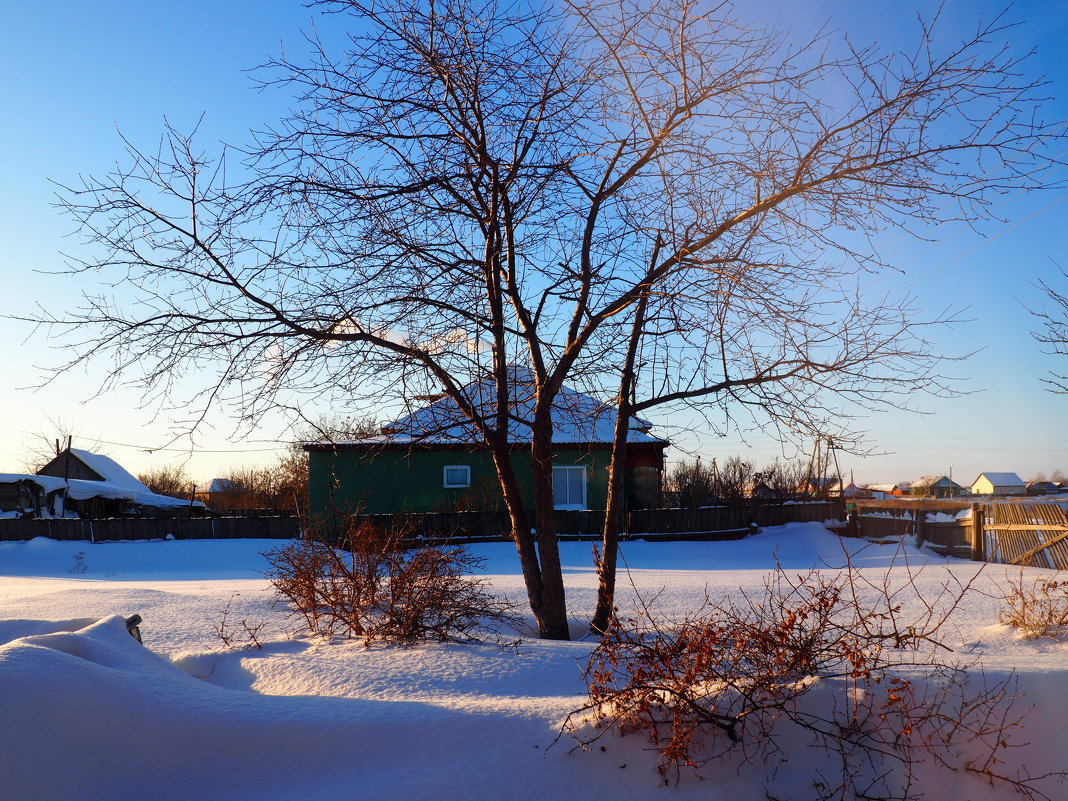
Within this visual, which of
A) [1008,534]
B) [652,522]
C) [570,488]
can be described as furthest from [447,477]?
[1008,534]

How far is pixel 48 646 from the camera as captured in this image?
429 cm

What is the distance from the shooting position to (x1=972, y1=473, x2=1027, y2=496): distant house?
92363mm

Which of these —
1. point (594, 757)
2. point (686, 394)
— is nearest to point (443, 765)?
point (594, 757)

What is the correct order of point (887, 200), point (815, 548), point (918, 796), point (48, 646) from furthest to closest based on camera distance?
point (815, 548), point (887, 200), point (48, 646), point (918, 796)

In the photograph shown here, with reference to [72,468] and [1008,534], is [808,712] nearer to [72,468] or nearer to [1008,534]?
[1008,534]

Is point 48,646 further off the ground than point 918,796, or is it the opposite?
point 48,646

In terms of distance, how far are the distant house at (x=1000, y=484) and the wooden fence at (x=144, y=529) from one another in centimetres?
9150

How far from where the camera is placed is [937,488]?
9544cm

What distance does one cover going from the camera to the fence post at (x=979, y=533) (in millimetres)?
16516

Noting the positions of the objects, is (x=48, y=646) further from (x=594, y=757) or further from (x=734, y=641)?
(x=734, y=641)

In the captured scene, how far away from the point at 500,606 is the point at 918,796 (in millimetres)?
5288

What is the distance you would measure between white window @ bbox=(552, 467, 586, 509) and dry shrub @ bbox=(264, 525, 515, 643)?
16290 millimetres

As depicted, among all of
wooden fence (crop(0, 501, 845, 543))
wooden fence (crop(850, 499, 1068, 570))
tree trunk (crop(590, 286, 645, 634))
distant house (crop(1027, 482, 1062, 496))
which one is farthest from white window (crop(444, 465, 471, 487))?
distant house (crop(1027, 482, 1062, 496))

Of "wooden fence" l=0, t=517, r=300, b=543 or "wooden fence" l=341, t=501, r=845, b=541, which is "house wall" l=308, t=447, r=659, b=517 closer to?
"wooden fence" l=0, t=517, r=300, b=543
